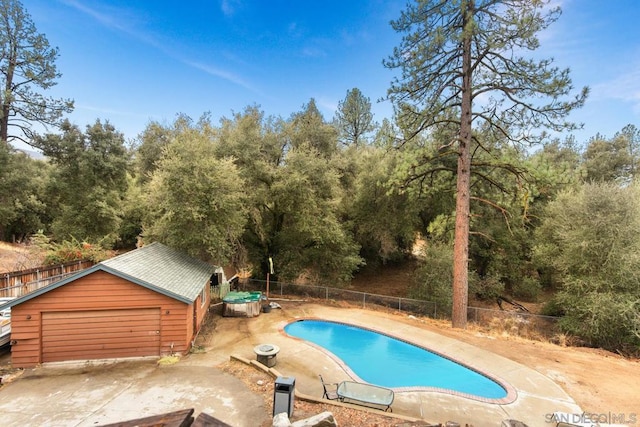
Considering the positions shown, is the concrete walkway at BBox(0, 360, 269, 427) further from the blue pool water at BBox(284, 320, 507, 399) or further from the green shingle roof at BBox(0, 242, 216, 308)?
the blue pool water at BBox(284, 320, 507, 399)

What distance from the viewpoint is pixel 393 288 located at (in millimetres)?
21609

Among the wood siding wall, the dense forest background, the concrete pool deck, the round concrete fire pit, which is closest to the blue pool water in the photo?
the concrete pool deck

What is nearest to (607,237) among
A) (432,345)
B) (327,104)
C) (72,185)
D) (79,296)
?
(432,345)

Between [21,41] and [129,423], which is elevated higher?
[21,41]

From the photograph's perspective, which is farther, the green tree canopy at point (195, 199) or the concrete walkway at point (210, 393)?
the green tree canopy at point (195, 199)

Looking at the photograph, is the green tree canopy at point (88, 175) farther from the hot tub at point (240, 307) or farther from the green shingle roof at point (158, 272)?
the hot tub at point (240, 307)

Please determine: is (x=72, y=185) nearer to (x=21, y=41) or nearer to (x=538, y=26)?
(x=21, y=41)

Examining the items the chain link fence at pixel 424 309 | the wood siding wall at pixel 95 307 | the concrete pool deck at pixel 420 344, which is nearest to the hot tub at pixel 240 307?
the concrete pool deck at pixel 420 344

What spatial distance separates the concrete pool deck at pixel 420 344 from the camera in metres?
6.45

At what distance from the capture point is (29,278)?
496 inches

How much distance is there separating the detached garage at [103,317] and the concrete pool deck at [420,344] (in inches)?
64.7

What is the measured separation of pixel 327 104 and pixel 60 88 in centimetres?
2071

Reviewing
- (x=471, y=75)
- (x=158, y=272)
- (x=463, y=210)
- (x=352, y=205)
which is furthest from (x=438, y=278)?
(x=158, y=272)

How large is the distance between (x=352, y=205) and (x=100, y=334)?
47.0ft
